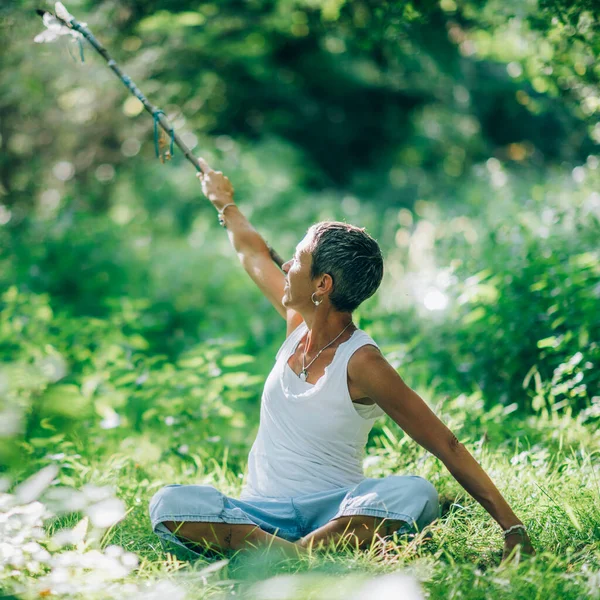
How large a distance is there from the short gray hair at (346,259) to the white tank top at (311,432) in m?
0.18

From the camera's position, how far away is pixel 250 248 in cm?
330

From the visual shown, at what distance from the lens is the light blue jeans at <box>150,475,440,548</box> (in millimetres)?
2600

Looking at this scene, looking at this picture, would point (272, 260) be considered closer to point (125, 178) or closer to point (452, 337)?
point (452, 337)

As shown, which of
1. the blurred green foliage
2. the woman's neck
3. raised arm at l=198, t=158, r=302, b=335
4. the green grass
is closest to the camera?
the green grass

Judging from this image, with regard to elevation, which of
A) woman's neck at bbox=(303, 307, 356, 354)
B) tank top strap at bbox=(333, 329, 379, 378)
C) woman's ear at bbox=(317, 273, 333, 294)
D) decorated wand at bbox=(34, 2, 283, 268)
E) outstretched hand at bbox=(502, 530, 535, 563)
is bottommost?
outstretched hand at bbox=(502, 530, 535, 563)

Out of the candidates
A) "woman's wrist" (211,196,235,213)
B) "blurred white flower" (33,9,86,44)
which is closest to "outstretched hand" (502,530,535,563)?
"woman's wrist" (211,196,235,213)

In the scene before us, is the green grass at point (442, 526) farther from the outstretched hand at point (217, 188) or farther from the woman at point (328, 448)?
the outstretched hand at point (217, 188)

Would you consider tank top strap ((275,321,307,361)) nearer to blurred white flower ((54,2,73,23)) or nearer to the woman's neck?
the woman's neck

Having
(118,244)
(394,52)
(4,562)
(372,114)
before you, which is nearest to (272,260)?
(4,562)

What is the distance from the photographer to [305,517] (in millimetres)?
2697

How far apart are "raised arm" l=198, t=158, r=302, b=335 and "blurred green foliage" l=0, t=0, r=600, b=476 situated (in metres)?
0.90

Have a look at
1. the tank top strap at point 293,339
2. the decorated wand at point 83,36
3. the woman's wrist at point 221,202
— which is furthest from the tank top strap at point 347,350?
the decorated wand at point 83,36

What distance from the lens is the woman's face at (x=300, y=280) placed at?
268 cm

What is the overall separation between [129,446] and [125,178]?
677 cm
